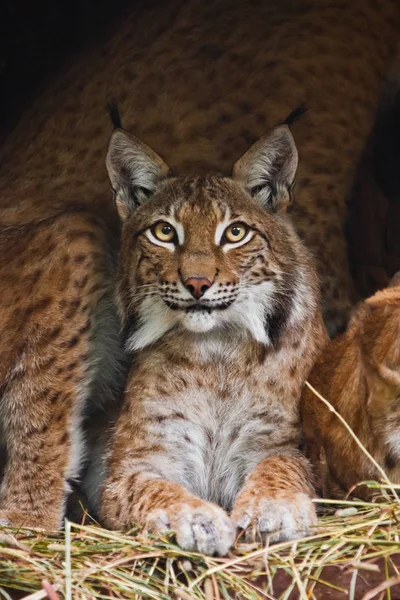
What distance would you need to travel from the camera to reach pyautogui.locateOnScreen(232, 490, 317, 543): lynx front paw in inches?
157

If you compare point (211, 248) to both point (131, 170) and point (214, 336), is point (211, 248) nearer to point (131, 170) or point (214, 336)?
point (214, 336)

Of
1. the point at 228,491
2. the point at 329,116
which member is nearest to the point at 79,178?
the point at 329,116

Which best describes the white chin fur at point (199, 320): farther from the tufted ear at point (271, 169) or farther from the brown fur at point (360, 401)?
the tufted ear at point (271, 169)

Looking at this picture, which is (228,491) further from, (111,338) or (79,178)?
(79,178)

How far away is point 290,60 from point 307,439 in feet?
7.29

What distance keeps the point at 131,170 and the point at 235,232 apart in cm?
56

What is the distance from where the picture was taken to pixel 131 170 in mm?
4836

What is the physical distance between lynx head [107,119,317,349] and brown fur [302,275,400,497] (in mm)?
296

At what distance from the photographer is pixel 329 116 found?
603 cm

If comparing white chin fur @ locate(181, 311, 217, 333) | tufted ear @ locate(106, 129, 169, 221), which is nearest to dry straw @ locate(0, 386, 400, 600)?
white chin fur @ locate(181, 311, 217, 333)

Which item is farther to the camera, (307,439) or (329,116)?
(329,116)

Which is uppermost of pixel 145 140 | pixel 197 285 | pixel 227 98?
pixel 227 98

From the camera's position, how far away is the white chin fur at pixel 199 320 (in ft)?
14.1

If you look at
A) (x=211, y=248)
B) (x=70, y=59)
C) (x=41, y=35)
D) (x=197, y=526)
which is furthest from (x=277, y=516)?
(x=41, y=35)
